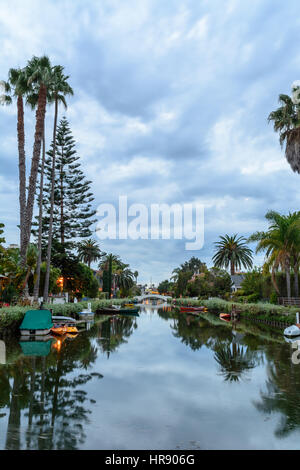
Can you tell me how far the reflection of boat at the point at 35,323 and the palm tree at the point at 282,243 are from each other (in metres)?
20.3

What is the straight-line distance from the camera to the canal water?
587cm

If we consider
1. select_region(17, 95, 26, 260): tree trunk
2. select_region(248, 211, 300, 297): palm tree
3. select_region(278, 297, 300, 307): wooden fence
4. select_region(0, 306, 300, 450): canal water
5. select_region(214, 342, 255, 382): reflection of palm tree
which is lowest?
select_region(214, 342, 255, 382): reflection of palm tree

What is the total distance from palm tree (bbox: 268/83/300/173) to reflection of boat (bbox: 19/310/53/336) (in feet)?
68.2

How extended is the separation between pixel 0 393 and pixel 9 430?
9.14ft

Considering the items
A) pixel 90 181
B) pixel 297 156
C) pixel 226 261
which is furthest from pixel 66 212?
pixel 226 261

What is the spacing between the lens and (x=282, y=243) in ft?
102

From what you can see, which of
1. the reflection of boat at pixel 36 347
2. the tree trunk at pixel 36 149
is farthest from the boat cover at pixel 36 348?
the tree trunk at pixel 36 149

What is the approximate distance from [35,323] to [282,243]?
22.3 m

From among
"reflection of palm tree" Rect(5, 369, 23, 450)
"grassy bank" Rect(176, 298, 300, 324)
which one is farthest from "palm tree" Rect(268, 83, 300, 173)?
"reflection of palm tree" Rect(5, 369, 23, 450)

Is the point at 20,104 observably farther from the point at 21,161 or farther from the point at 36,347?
the point at 36,347

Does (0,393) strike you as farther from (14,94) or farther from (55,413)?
(14,94)

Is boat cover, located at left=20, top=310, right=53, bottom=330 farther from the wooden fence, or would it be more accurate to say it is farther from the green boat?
the wooden fence

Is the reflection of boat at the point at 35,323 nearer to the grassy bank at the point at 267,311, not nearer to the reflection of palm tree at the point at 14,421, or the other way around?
the reflection of palm tree at the point at 14,421

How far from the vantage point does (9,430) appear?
6066 mm
